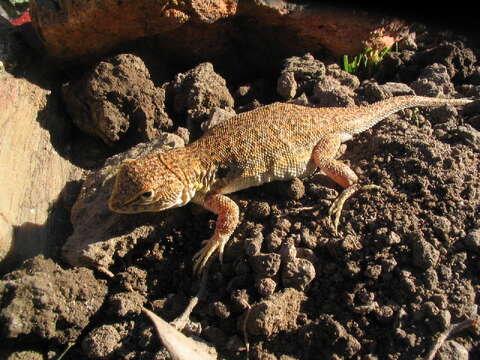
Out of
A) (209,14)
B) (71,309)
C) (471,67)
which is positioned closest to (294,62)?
(209,14)

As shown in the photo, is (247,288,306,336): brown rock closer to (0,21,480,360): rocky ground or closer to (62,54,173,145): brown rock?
(0,21,480,360): rocky ground

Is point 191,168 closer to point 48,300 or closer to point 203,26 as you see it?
point 48,300

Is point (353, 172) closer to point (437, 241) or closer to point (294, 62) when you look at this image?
point (437, 241)

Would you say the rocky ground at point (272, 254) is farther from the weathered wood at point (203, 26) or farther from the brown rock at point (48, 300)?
the weathered wood at point (203, 26)

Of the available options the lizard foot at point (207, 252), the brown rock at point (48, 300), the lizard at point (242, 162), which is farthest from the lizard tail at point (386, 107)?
the brown rock at point (48, 300)

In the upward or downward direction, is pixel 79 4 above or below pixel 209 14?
above

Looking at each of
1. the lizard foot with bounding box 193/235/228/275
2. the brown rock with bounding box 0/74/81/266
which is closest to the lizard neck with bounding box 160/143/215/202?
the lizard foot with bounding box 193/235/228/275
